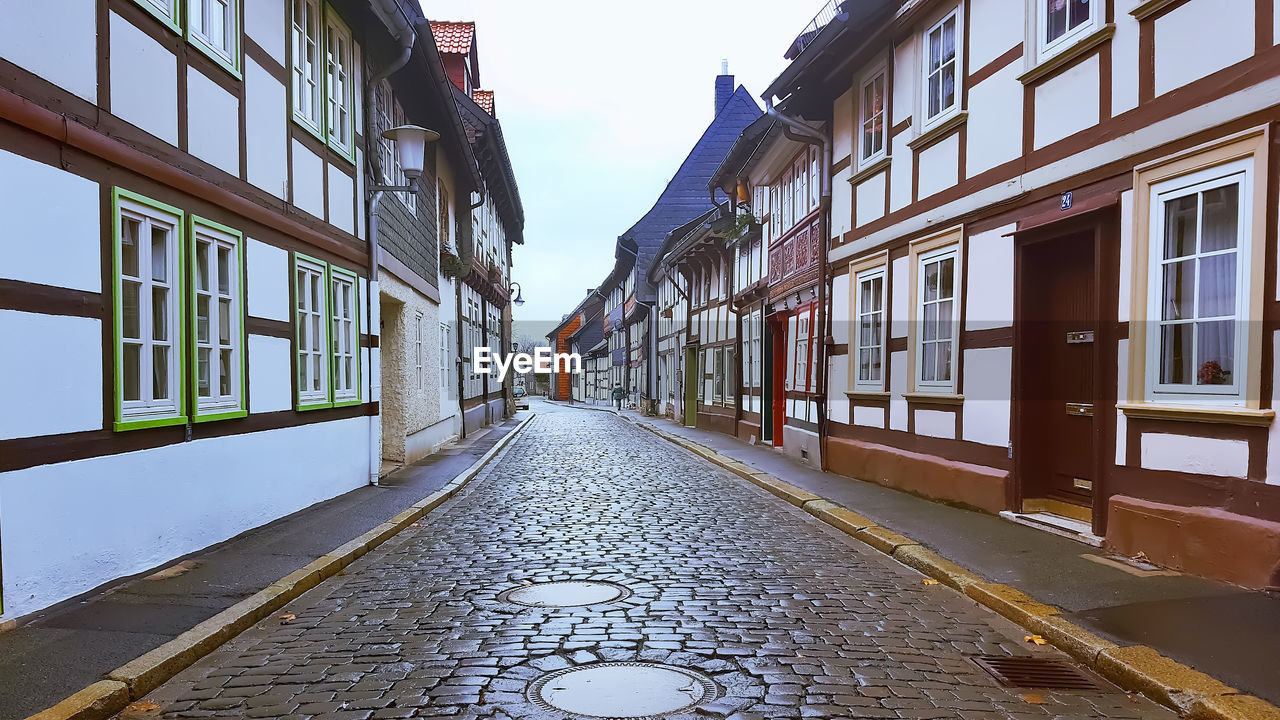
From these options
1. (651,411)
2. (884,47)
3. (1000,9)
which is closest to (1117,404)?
(1000,9)

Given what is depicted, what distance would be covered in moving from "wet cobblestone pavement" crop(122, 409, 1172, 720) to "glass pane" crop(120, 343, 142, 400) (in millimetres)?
1843

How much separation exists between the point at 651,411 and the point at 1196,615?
1247 inches

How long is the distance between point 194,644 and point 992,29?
851 cm

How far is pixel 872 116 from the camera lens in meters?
11.9

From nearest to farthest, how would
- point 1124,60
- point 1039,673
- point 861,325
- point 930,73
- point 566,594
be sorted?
point 1039,673
point 566,594
point 1124,60
point 930,73
point 861,325

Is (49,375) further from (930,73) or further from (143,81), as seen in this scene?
(930,73)

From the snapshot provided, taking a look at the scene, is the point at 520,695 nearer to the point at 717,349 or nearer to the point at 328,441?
the point at 328,441

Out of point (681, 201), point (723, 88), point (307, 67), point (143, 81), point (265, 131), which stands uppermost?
point (723, 88)

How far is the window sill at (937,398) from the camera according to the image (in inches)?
378

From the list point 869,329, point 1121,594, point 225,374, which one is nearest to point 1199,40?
point 1121,594

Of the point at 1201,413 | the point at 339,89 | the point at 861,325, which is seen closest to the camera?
the point at 1201,413

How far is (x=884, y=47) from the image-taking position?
11273mm

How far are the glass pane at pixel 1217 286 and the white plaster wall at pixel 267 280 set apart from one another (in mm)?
7545

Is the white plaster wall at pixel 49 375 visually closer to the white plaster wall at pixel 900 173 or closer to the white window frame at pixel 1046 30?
the white window frame at pixel 1046 30
